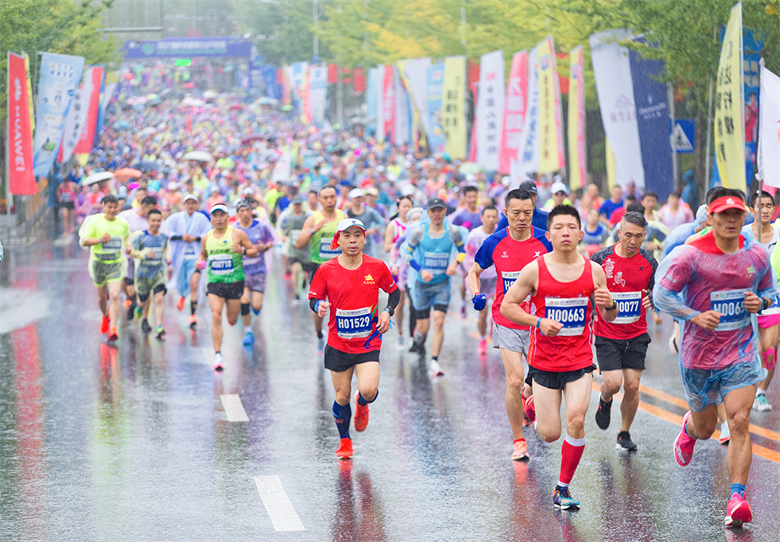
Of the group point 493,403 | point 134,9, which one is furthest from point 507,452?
point 134,9

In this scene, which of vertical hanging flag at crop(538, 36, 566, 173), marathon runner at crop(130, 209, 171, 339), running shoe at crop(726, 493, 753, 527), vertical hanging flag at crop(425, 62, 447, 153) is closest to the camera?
running shoe at crop(726, 493, 753, 527)

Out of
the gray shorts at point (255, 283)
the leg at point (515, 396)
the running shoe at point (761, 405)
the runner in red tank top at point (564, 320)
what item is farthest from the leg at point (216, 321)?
the runner in red tank top at point (564, 320)

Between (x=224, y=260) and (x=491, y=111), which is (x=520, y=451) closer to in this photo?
(x=224, y=260)

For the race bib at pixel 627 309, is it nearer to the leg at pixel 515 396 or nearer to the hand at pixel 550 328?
the leg at pixel 515 396

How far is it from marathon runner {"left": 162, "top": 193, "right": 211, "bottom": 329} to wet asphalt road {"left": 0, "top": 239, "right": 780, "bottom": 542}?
8.09ft

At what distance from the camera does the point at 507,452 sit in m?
8.54

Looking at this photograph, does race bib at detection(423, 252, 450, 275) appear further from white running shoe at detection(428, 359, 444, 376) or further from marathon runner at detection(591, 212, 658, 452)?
marathon runner at detection(591, 212, 658, 452)

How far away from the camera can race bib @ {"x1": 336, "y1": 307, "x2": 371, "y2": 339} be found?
836cm

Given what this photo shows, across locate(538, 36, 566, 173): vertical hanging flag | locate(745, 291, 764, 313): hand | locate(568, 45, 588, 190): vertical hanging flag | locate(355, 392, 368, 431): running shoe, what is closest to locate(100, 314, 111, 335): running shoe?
locate(355, 392, 368, 431): running shoe

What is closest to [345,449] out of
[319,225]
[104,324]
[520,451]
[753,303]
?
[520,451]

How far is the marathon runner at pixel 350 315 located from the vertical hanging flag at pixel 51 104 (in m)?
18.4

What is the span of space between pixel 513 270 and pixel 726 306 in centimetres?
210

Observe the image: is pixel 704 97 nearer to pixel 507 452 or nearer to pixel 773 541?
pixel 507 452

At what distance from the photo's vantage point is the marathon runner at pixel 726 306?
6.56 metres
